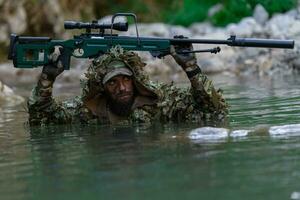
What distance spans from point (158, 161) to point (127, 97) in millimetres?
2345

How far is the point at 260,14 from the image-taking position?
22.0 m

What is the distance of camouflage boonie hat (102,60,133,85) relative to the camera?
7.10m

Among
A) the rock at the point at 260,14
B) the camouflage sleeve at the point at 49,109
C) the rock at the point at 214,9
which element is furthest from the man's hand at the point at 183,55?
the rock at the point at 214,9

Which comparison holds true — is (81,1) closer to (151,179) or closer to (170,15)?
(170,15)

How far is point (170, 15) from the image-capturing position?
82.5 feet

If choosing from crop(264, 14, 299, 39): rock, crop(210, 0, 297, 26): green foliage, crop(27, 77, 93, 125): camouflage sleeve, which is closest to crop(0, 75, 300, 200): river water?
crop(27, 77, 93, 125): camouflage sleeve

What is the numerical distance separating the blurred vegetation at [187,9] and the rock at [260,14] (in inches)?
5.7

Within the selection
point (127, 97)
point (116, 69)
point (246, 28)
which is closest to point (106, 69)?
point (116, 69)

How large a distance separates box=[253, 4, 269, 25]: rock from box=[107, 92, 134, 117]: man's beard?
48.1ft

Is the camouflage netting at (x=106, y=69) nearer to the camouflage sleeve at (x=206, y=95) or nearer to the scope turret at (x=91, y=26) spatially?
the scope turret at (x=91, y=26)

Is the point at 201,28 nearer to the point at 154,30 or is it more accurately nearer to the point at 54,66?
the point at 154,30

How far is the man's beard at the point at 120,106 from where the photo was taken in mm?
7383

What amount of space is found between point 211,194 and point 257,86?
922 cm

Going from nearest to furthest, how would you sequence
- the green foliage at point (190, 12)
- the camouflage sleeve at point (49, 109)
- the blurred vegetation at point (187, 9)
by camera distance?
Result: the camouflage sleeve at point (49, 109), the blurred vegetation at point (187, 9), the green foliage at point (190, 12)
